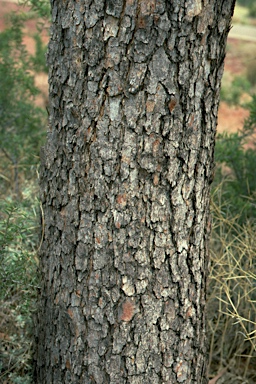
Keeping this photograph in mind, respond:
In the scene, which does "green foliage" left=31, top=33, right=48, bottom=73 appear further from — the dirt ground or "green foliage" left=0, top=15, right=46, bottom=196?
the dirt ground

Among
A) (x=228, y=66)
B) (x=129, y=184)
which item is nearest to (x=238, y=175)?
(x=129, y=184)

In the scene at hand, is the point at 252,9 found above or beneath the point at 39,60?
beneath

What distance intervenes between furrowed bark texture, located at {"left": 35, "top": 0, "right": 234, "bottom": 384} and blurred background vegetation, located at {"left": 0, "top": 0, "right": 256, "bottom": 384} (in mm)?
249

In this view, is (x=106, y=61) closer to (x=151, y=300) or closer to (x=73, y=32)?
(x=73, y=32)

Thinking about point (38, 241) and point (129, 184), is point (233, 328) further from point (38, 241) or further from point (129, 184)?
point (129, 184)

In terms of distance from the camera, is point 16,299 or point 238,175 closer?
point 16,299

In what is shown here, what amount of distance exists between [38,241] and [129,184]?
88cm

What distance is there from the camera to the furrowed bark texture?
1.71 metres

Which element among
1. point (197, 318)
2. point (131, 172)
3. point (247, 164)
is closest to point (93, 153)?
point (131, 172)

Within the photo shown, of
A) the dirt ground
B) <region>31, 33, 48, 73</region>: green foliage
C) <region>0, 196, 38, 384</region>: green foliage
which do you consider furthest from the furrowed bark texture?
the dirt ground

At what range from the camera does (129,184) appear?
179 cm

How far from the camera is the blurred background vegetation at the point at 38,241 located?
2279mm

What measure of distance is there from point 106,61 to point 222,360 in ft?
5.24

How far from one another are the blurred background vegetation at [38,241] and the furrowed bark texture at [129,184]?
0.25 m
